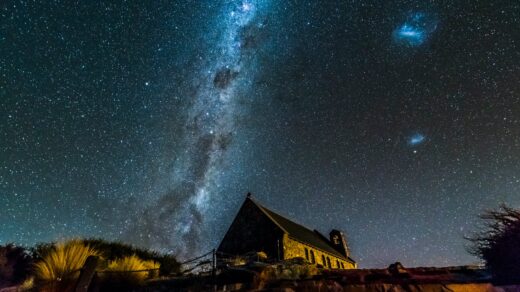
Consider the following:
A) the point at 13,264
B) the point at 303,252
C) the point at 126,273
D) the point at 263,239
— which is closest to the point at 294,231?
the point at 303,252

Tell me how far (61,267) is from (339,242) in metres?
36.2

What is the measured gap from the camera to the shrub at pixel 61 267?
32.6ft

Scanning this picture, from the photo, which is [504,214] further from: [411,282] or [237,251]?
[237,251]

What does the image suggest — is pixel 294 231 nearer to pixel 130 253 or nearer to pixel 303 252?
pixel 303 252

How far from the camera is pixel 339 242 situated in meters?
40.0

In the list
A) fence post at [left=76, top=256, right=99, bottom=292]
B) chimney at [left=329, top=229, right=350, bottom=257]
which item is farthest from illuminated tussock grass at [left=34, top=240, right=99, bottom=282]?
chimney at [left=329, top=229, right=350, bottom=257]

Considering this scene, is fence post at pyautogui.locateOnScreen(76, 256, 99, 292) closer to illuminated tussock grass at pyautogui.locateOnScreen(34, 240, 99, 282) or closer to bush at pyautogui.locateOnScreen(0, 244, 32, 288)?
illuminated tussock grass at pyautogui.locateOnScreen(34, 240, 99, 282)

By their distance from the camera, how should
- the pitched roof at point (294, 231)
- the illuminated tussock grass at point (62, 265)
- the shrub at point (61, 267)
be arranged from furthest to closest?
the pitched roof at point (294, 231) → the illuminated tussock grass at point (62, 265) → the shrub at point (61, 267)

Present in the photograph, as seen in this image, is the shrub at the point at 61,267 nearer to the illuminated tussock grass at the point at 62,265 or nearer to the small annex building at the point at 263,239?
the illuminated tussock grass at the point at 62,265

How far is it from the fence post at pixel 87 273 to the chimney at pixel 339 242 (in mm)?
34623

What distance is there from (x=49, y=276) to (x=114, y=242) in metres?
8.61

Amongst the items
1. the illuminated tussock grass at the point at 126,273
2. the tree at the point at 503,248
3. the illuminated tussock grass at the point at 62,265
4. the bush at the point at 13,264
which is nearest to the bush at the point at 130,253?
the illuminated tussock grass at the point at 126,273

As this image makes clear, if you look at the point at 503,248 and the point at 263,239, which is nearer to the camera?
the point at 503,248

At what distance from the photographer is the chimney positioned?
128 feet
